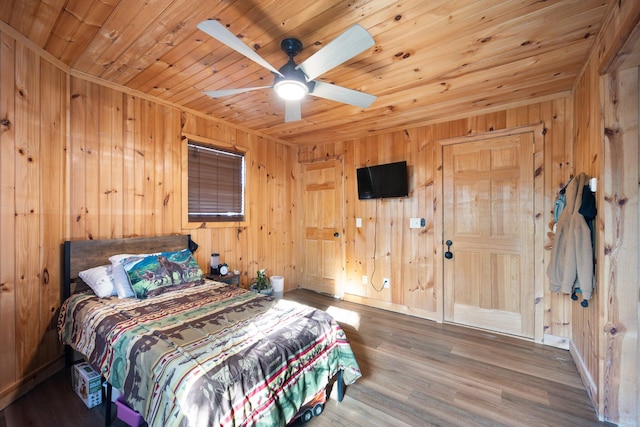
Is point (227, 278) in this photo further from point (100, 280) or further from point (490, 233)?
point (490, 233)

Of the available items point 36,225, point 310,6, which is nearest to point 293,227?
point 36,225

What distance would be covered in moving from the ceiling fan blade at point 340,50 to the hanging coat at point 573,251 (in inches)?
80.1

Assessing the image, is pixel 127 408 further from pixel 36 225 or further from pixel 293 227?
pixel 293 227

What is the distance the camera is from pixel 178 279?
8.57 feet

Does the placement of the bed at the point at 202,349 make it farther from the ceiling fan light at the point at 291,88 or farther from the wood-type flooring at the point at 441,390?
the ceiling fan light at the point at 291,88

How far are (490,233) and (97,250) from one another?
13.5ft

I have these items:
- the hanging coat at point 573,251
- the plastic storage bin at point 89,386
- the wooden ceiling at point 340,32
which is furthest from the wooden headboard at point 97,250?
the hanging coat at point 573,251

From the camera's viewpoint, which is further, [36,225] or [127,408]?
[36,225]

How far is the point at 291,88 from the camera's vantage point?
6.35ft

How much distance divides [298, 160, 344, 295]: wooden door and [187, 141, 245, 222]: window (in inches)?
49.3

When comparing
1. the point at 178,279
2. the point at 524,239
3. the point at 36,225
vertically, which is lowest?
the point at 178,279

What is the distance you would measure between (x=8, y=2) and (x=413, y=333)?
14.1 ft

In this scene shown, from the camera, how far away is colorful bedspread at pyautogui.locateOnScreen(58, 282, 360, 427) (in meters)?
1.27

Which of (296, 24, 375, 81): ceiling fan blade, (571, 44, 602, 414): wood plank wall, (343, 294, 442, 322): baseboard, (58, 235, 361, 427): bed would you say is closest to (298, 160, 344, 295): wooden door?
(343, 294, 442, 322): baseboard
